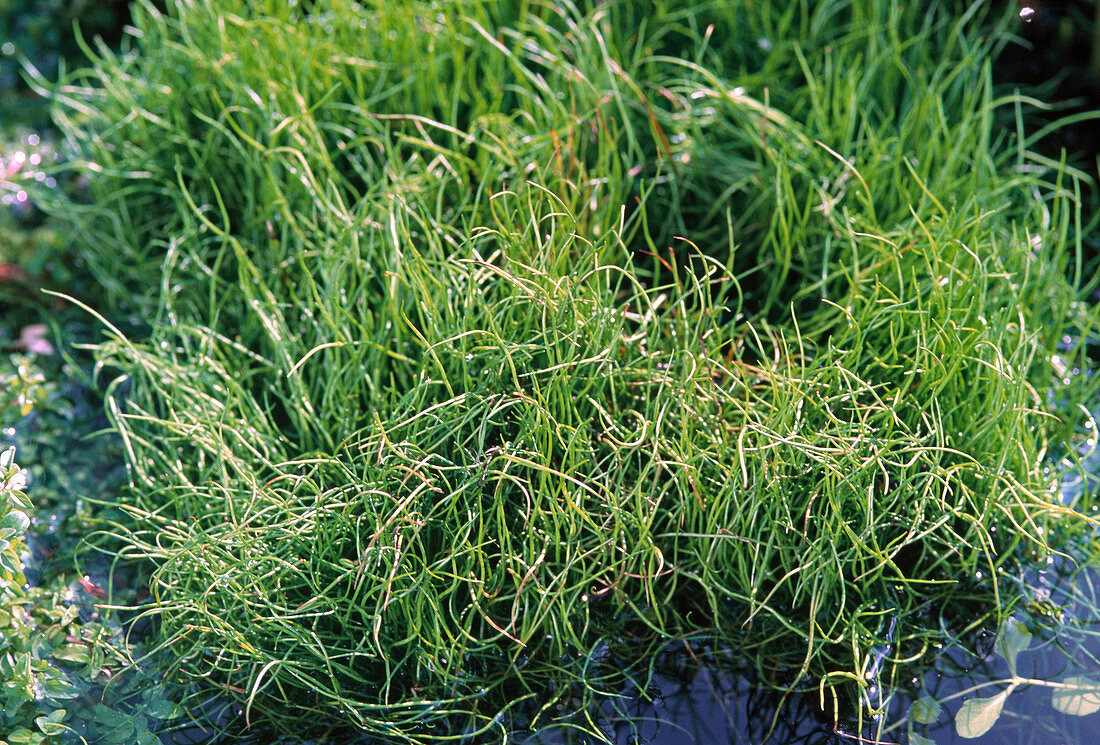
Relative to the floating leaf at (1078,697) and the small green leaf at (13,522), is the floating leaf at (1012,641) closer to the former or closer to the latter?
the floating leaf at (1078,697)

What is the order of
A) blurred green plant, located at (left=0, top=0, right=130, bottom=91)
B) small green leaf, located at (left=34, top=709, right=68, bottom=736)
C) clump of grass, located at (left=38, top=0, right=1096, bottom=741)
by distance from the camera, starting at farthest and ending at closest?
blurred green plant, located at (left=0, top=0, right=130, bottom=91), clump of grass, located at (left=38, top=0, right=1096, bottom=741), small green leaf, located at (left=34, top=709, right=68, bottom=736)

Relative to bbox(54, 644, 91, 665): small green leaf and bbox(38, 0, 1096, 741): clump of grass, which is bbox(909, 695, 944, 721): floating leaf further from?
bbox(54, 644, 91, 665): small green leaf

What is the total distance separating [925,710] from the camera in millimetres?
1843

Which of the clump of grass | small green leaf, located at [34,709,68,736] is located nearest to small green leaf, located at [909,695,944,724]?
the clump of grass

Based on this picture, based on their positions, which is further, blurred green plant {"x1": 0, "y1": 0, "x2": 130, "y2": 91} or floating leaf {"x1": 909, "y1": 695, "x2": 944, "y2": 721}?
blurred green plant {"x1": 0, "y1": 0, "x2": 130, "y2": 91}

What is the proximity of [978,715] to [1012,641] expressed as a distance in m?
0.21

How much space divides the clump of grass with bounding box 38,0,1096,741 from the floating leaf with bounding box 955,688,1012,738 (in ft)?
0.52

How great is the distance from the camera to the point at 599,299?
6.57ft

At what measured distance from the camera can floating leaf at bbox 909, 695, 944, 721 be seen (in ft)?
6.00

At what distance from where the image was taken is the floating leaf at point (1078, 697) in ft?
6.03

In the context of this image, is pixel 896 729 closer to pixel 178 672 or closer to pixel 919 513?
pixel 919 513

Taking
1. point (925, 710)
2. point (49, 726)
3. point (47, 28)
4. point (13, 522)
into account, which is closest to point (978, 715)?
point (925, 710)

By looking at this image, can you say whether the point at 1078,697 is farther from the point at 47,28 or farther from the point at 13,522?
the point at 47,28

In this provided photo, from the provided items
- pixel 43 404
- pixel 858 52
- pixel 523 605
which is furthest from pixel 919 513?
pixel 43 404
